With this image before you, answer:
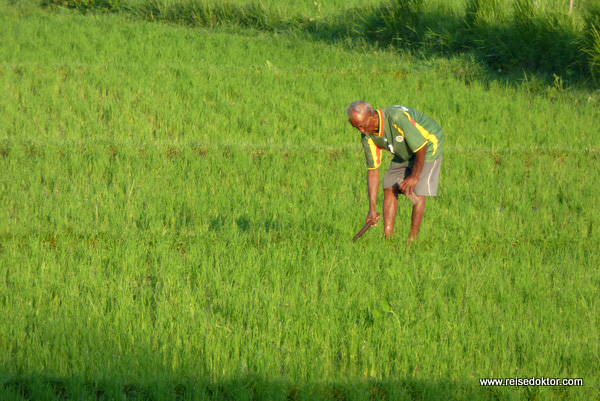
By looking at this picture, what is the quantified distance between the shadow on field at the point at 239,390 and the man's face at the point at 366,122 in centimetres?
173

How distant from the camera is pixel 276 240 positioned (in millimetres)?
5359

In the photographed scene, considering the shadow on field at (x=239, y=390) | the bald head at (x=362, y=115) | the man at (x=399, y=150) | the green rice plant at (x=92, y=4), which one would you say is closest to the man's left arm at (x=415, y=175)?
the man at (x=399, y=150)

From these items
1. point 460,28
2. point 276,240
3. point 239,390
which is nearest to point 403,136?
point 276,240

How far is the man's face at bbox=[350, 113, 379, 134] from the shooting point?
4.49 m

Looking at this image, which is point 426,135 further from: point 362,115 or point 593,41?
point 593,41

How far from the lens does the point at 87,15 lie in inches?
586

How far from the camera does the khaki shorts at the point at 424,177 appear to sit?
16.6 feet

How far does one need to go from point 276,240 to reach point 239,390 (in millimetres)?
2218

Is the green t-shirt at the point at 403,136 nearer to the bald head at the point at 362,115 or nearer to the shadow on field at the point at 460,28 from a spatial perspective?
the bald head at the point at 362,115

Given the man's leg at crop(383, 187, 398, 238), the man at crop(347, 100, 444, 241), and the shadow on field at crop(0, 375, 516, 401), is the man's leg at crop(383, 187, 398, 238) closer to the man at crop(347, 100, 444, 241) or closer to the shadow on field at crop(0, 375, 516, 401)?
the man at crop(347, 100, 444, 241)

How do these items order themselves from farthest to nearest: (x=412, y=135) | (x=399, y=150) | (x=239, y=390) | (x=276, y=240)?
(x=276, y=240) < (x=399, y=150) < (x=412, y=135) < (x=239, y=390)

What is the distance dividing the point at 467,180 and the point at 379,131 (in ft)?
9.17

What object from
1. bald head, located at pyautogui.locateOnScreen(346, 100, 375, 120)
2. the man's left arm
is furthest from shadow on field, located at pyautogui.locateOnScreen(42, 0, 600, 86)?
bald head, located at pyautogui.locateOnScreen(346, 100, 375, 120)

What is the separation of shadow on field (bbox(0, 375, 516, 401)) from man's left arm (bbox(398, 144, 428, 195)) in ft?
5.58
